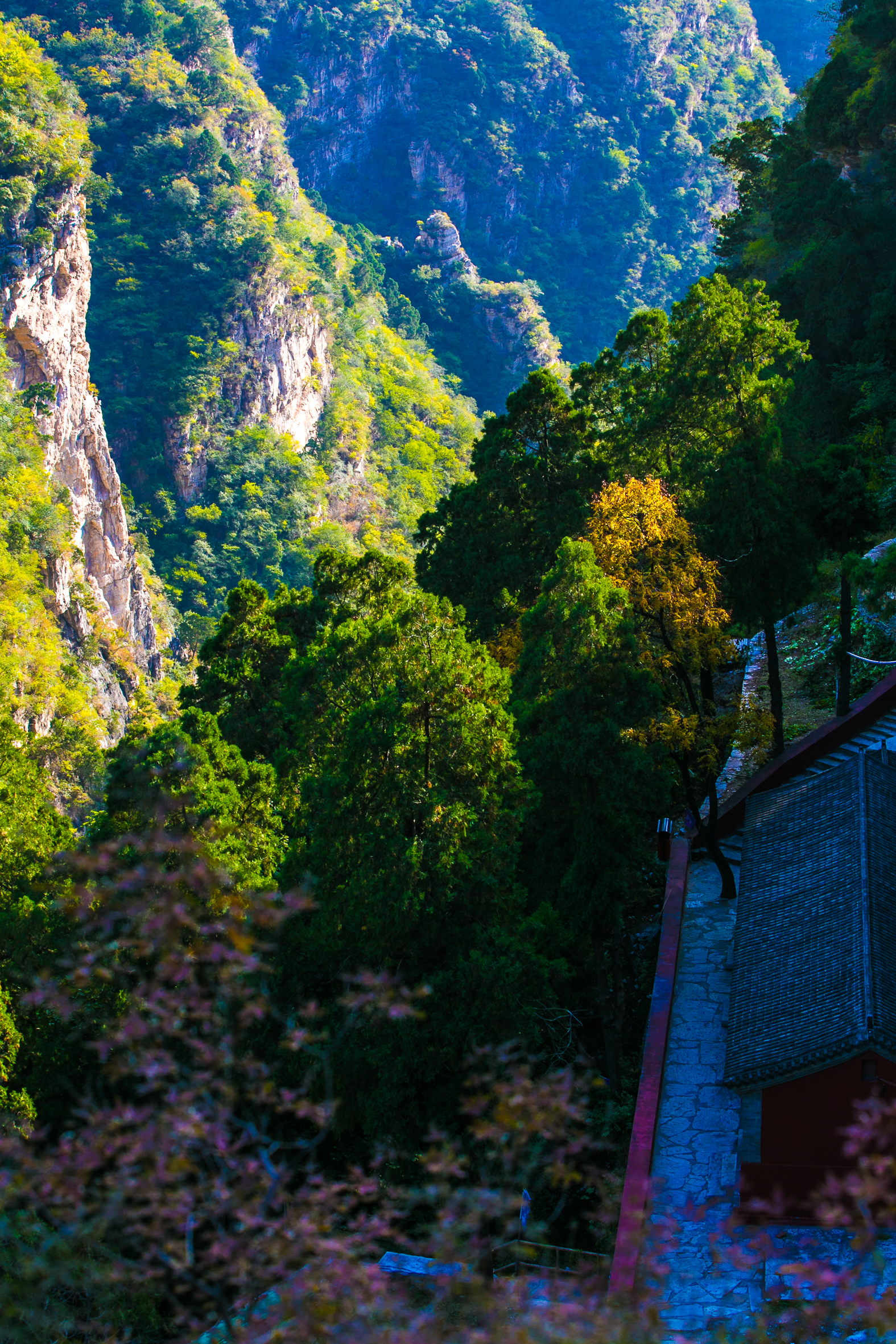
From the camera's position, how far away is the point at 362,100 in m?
103

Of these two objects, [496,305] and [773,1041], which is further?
[496,305]

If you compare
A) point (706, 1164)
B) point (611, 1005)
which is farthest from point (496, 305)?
point (706, 1164)

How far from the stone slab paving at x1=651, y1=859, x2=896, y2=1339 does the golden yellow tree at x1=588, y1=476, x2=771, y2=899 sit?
5.59 feet

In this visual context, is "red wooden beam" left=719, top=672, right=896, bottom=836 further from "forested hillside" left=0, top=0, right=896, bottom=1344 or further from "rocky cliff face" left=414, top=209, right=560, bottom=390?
"rocky cliff face" left=414, top=209, right=560, bottom=390

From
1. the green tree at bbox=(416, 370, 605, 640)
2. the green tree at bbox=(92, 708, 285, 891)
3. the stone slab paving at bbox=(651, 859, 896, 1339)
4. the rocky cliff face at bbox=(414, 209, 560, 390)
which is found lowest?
the stone slab paving at bbox=(651, 859, 896, 1339)

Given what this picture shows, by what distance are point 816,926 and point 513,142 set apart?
104636 millimetres

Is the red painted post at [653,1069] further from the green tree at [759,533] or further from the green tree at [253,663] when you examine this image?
the green tree at [253,663]

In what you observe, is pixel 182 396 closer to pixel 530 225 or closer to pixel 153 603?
pixel 153 603

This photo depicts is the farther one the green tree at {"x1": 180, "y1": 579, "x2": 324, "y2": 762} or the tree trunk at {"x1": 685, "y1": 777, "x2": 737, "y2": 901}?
the green tree at {"x1": 180, "y1": 579, "x2": 324, "y2": 762}

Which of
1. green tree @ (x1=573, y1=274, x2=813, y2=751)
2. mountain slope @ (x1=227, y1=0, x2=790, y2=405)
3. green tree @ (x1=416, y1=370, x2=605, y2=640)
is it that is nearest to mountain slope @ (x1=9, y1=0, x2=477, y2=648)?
mountain slope @ (x1=227, y1=0, x2=790, y2=405)

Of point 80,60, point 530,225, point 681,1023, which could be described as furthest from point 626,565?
point 530,225

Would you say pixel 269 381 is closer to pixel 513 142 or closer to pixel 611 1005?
pixel 513 142

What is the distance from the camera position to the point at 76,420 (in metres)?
50.2

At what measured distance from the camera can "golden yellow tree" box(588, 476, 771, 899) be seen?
47.9 feet
